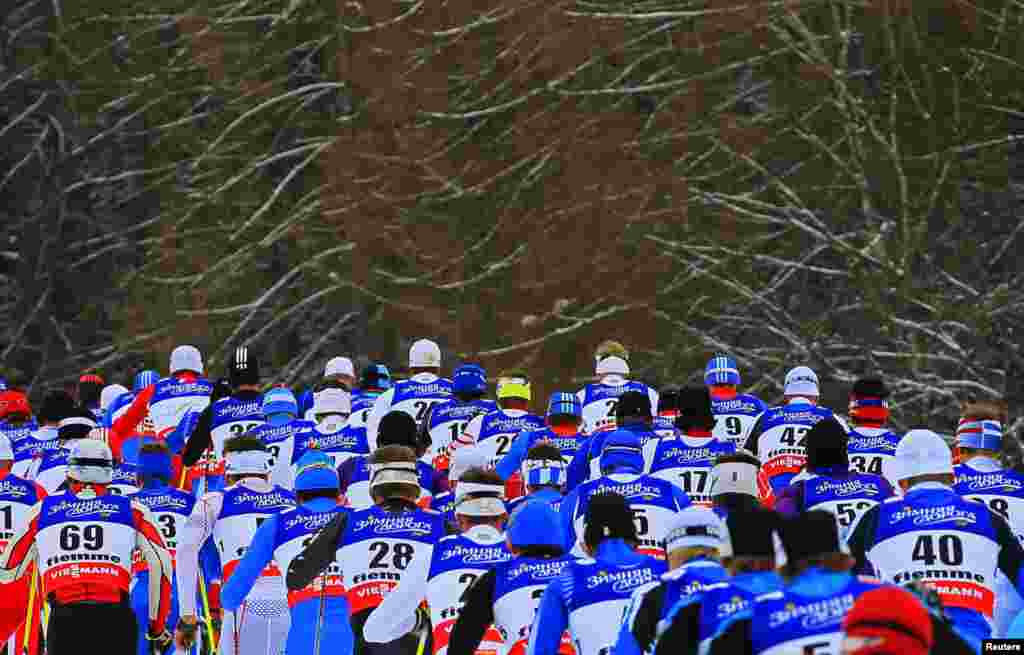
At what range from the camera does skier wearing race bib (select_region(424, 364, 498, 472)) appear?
19.9 m

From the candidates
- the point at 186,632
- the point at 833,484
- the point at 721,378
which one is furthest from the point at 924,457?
the point at 721,378

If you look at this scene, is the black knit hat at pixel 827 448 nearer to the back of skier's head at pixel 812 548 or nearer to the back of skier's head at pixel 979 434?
the back of skier's head at pixel 979 434

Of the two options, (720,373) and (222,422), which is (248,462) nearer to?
(222,422)

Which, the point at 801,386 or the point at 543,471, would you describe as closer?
the point at 543,471

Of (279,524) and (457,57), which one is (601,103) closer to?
(457,57)

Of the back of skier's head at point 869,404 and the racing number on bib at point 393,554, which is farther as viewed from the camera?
the back of skier's head at point 869,404

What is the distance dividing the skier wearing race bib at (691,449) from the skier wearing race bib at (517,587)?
455cm

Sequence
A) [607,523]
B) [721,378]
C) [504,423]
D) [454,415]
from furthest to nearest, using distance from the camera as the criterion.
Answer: [721,378], [454,415], [504,423], [607,523]

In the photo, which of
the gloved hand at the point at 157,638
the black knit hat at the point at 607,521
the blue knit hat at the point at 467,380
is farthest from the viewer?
the blue knit hat at the point at 467,380

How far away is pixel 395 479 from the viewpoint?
1437 centimetres

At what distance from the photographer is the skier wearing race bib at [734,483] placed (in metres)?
13.3

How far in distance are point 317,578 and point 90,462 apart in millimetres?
1596

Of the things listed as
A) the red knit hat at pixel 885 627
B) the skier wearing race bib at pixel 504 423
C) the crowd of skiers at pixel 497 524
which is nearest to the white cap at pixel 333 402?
the crowd of skiers at pixel 497 524

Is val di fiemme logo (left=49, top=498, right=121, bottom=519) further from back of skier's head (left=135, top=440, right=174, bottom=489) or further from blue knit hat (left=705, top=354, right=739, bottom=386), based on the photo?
blue knit hat (left=705, top=354, right=739, bottom=386)
